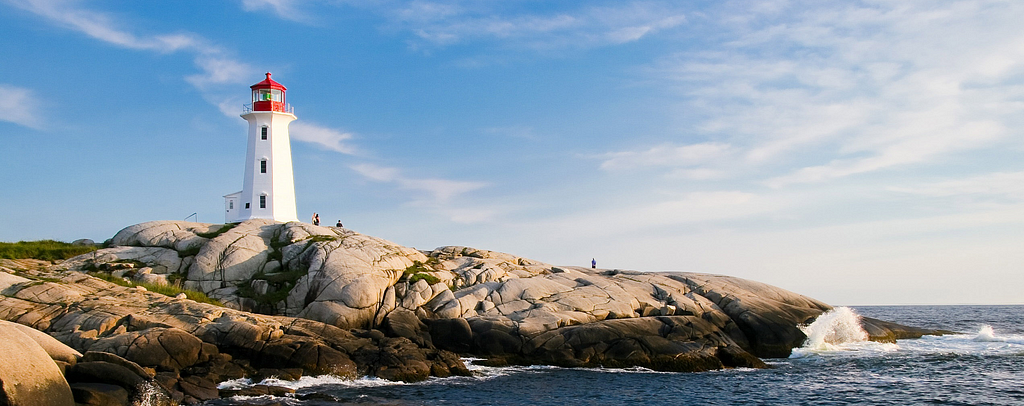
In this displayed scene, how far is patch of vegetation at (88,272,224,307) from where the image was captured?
34.6m

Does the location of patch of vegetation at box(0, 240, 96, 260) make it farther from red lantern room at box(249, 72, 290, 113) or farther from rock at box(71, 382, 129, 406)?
rock at box(71, 382, 129, 406)

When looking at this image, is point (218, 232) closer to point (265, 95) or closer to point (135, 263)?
point (135, 263)

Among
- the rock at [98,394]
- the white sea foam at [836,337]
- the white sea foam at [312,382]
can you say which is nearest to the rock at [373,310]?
the white sea foam at [312,382]

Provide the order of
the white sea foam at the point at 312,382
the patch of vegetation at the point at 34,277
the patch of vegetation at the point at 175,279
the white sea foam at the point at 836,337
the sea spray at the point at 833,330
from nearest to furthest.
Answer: the white sea foam at the point at 312,382 → the patch of vegetation at the point at 34,277 → the patch of vegetation at the point at 175,279 → the white sea foam at the point at 836,337 → the sea spray at the point at 833,330

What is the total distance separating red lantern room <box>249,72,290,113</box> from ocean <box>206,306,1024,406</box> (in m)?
28.3

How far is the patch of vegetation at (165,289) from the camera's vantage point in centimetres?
3456

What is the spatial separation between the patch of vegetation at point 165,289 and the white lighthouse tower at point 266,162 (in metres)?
13.3

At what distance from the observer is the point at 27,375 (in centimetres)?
1702

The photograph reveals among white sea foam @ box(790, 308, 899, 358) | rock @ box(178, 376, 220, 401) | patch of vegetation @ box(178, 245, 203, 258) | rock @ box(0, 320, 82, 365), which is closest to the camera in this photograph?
rock @ box(0, 320, 82, 365)

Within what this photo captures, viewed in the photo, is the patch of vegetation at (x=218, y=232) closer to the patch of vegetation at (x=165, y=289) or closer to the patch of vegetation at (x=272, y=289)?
the patch of vegetation at (x=165, y=289)

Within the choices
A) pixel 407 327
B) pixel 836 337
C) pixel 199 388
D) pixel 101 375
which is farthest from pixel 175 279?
pixel 836 337

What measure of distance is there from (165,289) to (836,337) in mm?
38894

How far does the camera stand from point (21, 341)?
1783cm

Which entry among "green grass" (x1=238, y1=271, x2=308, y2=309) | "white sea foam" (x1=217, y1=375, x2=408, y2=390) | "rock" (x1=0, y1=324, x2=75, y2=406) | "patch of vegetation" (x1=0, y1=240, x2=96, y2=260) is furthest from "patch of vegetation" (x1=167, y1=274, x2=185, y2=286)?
"rock" (x1=0, y1=324, x2=75, y2=406)
